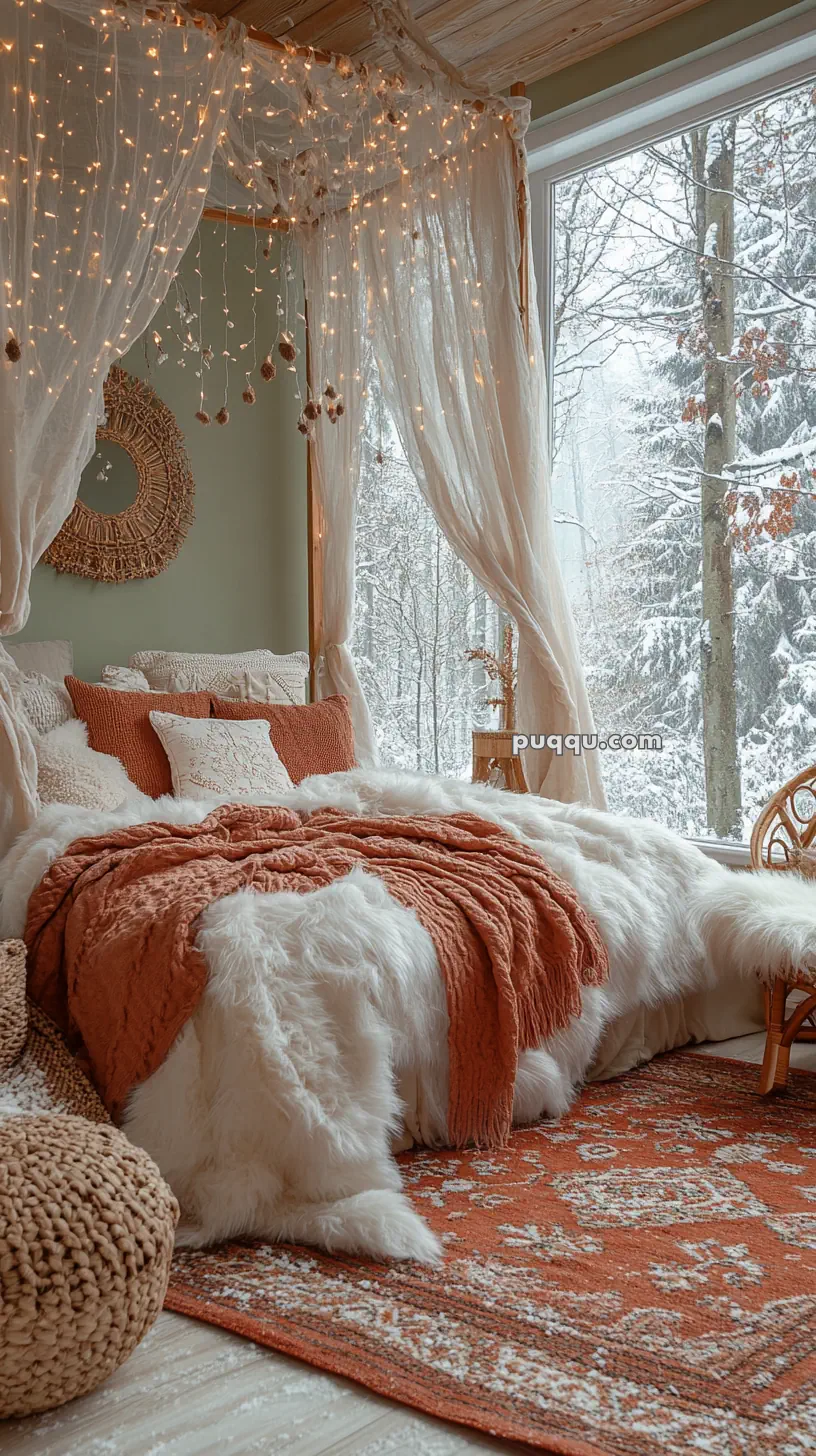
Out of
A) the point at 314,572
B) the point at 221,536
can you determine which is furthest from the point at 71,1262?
the point at 221,536

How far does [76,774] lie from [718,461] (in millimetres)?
2378

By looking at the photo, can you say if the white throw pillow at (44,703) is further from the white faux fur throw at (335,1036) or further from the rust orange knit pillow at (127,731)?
the white faux fur throw at (335,1036)

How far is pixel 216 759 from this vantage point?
4.02 meters

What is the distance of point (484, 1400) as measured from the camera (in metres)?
1.80

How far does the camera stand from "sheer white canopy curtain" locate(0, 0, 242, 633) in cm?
326

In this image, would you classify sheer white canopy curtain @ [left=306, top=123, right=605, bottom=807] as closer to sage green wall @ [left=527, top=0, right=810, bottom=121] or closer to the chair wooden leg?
sage green wall @ [left=527, top=0, right=810, bottom=121]

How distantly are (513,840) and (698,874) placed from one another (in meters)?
0.56

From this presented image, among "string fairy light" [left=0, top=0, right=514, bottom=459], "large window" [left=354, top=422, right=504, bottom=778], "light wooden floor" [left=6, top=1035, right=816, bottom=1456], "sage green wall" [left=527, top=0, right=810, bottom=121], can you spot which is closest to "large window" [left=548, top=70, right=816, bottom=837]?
"sage green wall" [left=527, top=0, right=810, bottom=121]

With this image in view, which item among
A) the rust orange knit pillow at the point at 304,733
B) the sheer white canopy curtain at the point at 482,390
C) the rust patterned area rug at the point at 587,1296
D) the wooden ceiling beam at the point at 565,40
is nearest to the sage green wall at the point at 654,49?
the wooden ceiling beam at the point at 565,40

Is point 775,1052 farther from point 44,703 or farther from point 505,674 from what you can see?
point 44,703

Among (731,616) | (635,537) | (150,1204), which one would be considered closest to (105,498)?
(635,537)

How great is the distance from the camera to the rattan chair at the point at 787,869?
3137mm

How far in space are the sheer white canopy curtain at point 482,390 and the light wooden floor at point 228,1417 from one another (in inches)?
105

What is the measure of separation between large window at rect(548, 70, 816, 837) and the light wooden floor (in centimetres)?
284
